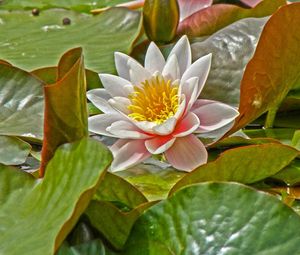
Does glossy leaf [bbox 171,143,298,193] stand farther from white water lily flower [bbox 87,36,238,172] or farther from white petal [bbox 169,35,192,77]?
white petal [bbox 169,35,192,77]

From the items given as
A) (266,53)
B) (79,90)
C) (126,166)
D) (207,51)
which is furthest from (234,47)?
(79,90)

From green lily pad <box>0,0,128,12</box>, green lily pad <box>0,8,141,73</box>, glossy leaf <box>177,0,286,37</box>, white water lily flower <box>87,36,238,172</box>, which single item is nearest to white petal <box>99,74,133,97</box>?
white water lily flower <box>87,36,238,172</box>

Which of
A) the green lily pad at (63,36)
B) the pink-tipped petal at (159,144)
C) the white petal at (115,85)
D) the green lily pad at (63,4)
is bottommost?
the green lily pad at (63,4)

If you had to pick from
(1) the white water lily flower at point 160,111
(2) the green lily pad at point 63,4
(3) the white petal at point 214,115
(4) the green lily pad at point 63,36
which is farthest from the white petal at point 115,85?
(2) the green lily pad at point 63,4

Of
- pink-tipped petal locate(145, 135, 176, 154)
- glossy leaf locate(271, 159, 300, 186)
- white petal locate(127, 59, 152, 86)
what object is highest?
white petal locate(127, 59, 152, 86)

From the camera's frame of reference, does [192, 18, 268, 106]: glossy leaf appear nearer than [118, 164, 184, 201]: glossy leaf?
No

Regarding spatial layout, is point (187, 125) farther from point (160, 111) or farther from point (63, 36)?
point (63, 36)

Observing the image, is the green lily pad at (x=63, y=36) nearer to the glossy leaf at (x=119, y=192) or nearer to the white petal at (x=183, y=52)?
the white petal at (x=183, y=52)
